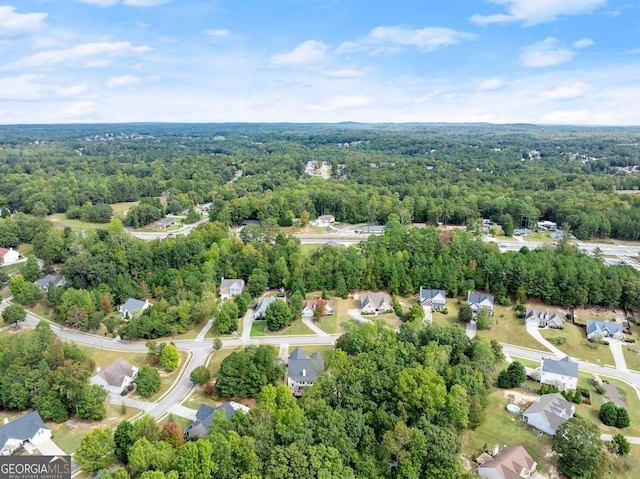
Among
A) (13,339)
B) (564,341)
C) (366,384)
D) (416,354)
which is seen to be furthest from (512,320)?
(13,339)

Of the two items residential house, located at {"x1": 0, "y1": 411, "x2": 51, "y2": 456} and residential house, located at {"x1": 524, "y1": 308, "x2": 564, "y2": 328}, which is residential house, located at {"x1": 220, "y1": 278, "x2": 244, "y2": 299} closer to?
residential house, located at {"x1": 0, "y1": 411, "x2": 51, "y2": 456}

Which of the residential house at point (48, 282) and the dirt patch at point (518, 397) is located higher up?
the residential house at point (48, 282)

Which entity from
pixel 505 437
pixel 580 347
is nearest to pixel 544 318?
pixel 580 347

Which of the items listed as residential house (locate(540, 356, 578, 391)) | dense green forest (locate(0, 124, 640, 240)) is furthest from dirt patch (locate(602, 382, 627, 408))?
dense green forest (locate(0, 124, 640, 240))

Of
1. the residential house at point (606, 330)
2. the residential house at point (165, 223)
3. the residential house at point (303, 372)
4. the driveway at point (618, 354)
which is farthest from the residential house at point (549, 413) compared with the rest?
the residential house at point (165, 223)

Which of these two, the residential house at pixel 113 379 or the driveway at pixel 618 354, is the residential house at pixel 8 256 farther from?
the driveway at pixel 618 354

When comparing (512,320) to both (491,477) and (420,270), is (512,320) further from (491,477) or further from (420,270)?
(491,477)
